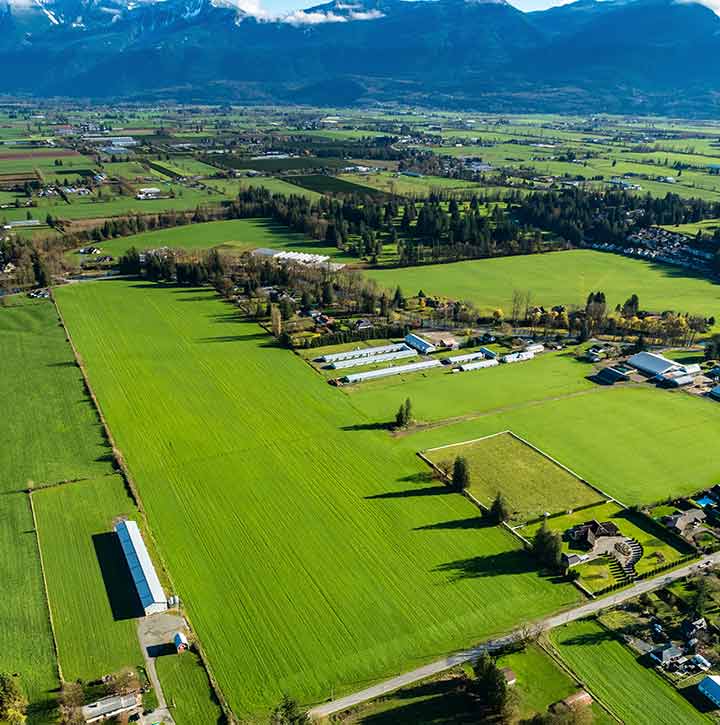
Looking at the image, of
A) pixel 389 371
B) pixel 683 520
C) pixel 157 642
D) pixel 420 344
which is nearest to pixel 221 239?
pixel 420 344

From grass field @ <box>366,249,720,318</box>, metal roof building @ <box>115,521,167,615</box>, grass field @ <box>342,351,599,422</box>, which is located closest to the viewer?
metal roof building @ <box>115,521,167,615</box>

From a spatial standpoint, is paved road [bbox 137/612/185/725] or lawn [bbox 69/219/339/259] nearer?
paved road [bbox 137/612/185/725]

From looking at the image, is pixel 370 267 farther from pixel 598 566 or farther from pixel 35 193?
pixel 35 193

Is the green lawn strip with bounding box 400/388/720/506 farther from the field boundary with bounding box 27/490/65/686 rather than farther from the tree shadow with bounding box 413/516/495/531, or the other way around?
the field boundary with bounding box 27/490/65/686

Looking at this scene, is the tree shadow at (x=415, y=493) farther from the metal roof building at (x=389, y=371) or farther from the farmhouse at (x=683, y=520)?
the metal roof building at (x=389, y=371)

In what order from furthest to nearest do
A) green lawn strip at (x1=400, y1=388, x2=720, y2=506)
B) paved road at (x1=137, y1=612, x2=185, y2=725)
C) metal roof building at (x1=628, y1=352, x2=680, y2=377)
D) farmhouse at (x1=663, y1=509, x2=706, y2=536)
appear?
metal roof building at (x1=628, y1=352, x2=680, y2=377) → green lawn strip at (x1=400, y1=388, x2=720, y2=506) → farmhouse at (x1=663, y1=509, x2=706, y2=536) → paved road at (x1=137, y1=612, x2=185, y2=725)

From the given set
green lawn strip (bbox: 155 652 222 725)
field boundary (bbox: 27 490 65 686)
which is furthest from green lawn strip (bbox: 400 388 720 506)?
field boundary (bbox: 27 490 65 686)

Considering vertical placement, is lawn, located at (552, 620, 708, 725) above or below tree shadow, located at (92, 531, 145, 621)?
below
